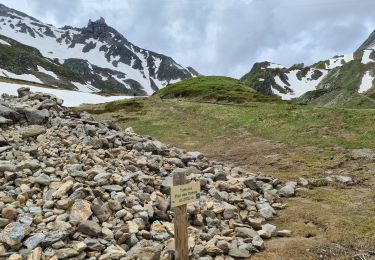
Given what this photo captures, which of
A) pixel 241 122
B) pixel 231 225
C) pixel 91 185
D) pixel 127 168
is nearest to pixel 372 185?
pixel 231 225

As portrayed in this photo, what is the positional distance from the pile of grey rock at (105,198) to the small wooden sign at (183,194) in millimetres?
1759

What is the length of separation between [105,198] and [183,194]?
3.99 meters

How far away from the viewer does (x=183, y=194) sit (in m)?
11.7

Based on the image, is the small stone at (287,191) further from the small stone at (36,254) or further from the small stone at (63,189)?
the small stone at (36,254)

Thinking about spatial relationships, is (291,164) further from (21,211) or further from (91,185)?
(21,211)

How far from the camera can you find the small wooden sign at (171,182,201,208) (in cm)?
1143

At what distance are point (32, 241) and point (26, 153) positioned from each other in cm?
622

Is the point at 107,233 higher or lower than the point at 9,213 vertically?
lower

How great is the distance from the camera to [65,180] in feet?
49.0

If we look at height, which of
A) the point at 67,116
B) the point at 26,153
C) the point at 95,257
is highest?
the point at 67,116

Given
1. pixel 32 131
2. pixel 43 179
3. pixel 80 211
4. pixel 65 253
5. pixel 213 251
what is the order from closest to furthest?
pixel 65 253, pixel 213 251, pixel 80 211, pixel 43 179, pixel 32 131

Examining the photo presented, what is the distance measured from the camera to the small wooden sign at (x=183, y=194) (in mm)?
11430

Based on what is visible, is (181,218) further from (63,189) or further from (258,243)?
(63,189)

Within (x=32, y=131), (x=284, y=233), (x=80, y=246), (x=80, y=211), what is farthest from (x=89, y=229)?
(x=32, y=131)
